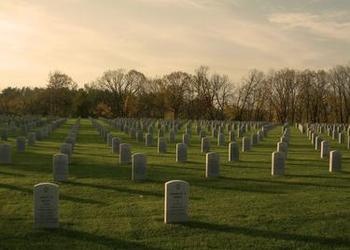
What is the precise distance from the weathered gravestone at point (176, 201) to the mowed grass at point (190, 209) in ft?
0.79

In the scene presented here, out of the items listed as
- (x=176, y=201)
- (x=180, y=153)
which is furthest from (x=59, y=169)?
(x=180, y=153)

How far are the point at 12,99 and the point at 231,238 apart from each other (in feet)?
339

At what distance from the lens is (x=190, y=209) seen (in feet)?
38.4

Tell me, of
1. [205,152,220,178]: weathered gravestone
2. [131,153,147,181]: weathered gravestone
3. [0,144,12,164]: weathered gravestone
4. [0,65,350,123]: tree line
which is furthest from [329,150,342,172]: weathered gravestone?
[0,65,350,123]: tree line

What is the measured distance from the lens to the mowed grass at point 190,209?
925 cm

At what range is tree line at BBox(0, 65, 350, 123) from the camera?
91.6m

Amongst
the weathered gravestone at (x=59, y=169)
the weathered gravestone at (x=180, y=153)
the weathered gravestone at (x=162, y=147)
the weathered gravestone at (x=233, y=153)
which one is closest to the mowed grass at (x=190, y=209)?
the weathered gravestone at (x=59, y=169)

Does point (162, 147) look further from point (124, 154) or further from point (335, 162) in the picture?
point (335, 162)

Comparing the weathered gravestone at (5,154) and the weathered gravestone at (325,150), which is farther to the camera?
the weathered gravestone at (325,150)

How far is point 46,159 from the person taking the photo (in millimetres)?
21750

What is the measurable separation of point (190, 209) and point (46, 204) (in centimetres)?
316

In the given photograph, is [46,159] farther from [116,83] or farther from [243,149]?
[116,83]

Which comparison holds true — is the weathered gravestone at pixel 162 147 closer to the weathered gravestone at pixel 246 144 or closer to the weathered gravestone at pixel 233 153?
the weathered gravestone at pixel 246 144

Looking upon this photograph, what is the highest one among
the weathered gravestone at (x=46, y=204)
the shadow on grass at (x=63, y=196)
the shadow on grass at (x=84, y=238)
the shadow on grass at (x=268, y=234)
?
the weathered gravestone at (x=46, y=204)
